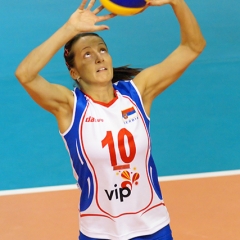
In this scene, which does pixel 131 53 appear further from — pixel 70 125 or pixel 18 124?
pixel 70 125

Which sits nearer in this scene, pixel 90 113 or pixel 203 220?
pixel 90 113

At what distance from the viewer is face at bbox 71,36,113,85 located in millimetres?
2768

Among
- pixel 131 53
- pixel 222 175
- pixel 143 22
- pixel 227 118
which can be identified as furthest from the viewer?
pixel 143 22

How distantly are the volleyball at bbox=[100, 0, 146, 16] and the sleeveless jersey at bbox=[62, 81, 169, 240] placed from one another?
0.48 meters

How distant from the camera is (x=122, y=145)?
2.69 m

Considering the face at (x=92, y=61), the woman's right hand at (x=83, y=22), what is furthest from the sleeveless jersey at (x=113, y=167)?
the woman's right hand at (x=83, y=22)

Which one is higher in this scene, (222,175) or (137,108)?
(137,108)

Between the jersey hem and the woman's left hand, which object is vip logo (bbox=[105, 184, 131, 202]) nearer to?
the jersey hem

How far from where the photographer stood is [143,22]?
300 inches

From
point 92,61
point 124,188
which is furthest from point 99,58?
point 124,188

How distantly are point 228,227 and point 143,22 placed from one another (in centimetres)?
425

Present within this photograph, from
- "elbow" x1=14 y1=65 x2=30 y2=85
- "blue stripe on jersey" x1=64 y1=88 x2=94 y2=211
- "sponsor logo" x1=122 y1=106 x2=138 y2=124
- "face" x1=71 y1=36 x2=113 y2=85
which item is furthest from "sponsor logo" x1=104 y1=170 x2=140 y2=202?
"elbow" x1=14 y1=65 x2=30 y2=85

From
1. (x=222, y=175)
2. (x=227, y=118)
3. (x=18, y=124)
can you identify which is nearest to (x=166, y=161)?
(x=222, y=175)

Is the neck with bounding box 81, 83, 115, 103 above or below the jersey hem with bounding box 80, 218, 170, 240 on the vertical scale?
above
